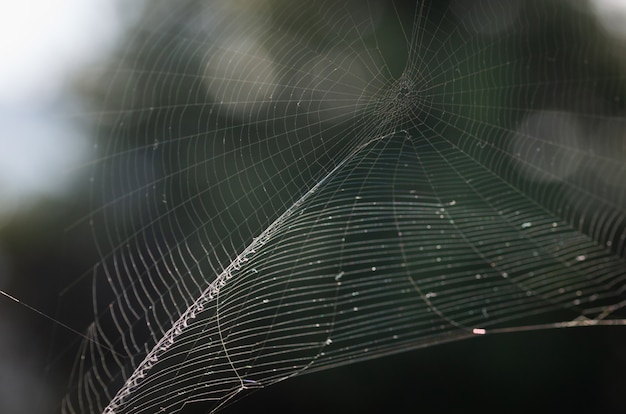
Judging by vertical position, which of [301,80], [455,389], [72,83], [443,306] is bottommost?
[455,389]

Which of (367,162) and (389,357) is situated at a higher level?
(367,162)

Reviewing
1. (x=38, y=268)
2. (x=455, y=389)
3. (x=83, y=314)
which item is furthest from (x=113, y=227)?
(x=455, y=389)

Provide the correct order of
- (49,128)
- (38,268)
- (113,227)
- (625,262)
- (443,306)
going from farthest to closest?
(38,268) < (113,227) < (443,306) < (49,128) < (625,262)

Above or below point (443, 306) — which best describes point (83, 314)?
above

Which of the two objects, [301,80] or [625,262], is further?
[301,80]

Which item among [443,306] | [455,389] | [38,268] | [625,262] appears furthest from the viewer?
[38,268]

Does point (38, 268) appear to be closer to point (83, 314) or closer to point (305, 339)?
point (83, 314)
